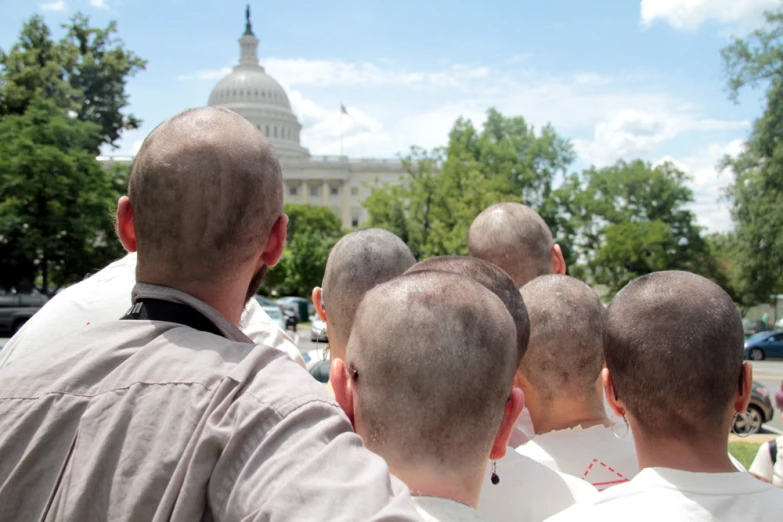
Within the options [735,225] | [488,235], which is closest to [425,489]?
[488,235]

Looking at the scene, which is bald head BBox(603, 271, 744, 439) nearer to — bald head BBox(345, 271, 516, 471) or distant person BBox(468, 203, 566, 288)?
bald head BBox(345, 271, 516, 471)

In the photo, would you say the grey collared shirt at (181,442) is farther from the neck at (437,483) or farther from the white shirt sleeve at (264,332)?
the white shirt sleeve at (264,332)

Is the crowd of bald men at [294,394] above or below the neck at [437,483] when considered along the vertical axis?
above

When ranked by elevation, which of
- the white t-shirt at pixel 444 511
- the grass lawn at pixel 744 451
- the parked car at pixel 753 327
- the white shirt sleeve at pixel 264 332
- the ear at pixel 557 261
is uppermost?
the ear at pixel 557 261

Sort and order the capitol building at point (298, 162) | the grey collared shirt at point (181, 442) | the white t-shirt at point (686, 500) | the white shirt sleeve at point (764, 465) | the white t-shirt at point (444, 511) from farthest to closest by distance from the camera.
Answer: the capitol building at point (298, 162), the white shirt sleeve at point (764, 465), the white t-shirt at point (686, 500), the white t-shirt at point (444, 511), the grey collared shirt at point (181, 442)

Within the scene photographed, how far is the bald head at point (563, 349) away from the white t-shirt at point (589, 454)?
0.16m

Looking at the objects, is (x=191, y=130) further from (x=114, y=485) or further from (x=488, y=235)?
(x=488, y=235)

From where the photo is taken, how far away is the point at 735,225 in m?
30.2

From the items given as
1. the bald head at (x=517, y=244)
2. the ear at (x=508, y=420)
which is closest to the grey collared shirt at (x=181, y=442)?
the ear at (x=508, y=420)

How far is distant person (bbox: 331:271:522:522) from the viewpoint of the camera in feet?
5.34

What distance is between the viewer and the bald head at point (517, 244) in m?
3.92

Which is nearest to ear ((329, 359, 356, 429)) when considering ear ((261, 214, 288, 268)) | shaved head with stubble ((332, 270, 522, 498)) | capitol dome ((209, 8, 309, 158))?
shaved head with stubble ((332, 270, 522, 498))

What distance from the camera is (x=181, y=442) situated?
4.47 feet

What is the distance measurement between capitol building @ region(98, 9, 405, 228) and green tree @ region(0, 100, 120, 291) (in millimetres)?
70050
